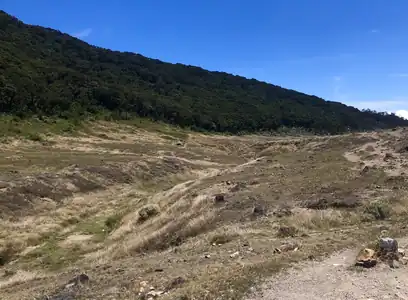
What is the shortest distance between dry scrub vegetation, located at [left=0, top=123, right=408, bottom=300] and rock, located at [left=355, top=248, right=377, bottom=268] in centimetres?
107

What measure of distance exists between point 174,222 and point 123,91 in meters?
98.2

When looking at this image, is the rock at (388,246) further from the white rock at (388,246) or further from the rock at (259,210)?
the rock at (259,210)

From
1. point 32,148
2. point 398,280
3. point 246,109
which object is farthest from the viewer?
point 246,109

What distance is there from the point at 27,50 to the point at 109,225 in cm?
10402

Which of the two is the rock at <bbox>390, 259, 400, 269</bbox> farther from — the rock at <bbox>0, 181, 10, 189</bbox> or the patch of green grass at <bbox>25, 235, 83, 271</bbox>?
the rock at <bbox>0, 181, 10, 189</bbox>

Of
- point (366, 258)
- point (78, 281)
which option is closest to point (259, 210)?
point (366, 258)

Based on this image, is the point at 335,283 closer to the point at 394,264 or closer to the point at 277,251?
the point at 394,264

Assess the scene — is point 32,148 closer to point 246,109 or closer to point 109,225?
point 109,225

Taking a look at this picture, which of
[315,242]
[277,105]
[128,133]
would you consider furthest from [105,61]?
[315,242]

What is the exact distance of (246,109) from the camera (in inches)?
5979

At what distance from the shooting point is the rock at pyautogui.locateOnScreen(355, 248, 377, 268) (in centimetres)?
1078

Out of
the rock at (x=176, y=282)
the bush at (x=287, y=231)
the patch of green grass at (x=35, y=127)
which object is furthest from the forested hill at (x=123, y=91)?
the rock at (x=176, y=282)

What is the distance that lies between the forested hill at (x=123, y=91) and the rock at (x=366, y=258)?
240ft

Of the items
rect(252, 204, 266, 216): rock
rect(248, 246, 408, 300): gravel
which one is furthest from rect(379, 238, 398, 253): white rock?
rect(252, 204, 266, 216): rock
